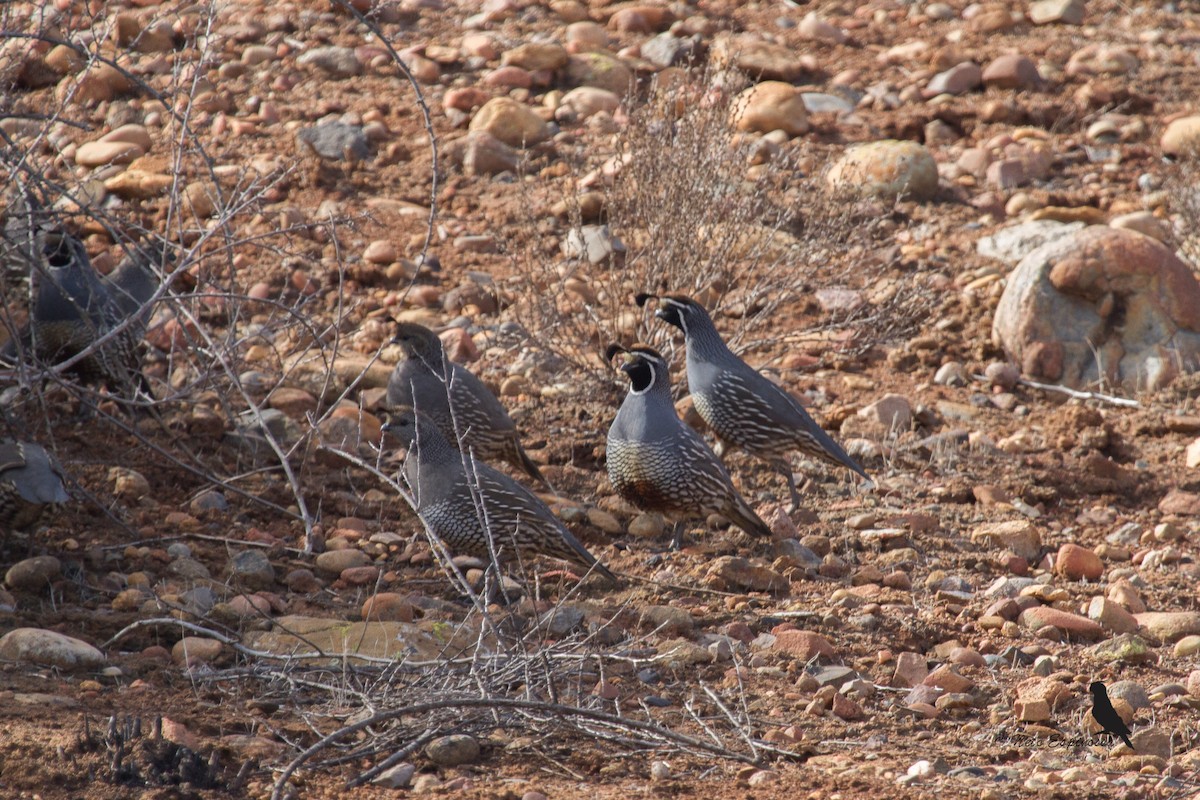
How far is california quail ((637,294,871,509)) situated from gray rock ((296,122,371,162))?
3451 mm

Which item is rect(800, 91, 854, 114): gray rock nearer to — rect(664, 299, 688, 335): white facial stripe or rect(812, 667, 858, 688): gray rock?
rect(664, 299, 688, 335): white facial stripe

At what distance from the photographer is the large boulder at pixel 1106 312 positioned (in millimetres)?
7062

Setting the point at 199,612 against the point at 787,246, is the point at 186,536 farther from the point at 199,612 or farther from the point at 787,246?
the point at 787,246

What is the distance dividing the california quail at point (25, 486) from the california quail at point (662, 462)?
2.07 meters

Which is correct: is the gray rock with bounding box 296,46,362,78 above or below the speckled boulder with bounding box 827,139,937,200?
above

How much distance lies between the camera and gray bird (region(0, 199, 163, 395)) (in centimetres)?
584

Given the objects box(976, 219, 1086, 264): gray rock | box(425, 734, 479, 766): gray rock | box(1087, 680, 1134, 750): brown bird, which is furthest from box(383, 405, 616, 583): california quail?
box(976, 219, 1086, 264): gray rock

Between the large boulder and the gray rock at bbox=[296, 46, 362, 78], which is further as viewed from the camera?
the gray rock at bbox=[296, 46, 362, 78]

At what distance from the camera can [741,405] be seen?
19.5 ft

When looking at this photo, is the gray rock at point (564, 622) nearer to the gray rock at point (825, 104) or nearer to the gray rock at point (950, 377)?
the gray rock at point (950, 377)

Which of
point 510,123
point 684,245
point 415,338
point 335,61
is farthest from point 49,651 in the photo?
point 335,61

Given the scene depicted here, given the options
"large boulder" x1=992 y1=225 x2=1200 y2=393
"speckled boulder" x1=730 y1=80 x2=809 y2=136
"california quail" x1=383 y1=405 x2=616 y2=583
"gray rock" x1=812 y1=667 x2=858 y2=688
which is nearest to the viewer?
"gray rock" x1=812 y1=667 x2=858 y2=688

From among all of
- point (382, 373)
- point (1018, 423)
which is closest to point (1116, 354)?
point (1018, 423)

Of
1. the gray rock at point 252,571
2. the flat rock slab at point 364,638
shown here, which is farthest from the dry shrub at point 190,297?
the flat rock slab at point 364,638
